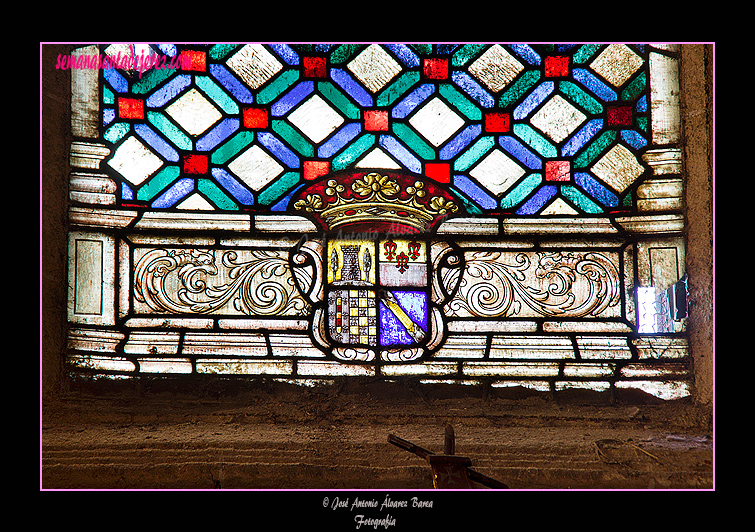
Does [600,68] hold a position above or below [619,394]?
above

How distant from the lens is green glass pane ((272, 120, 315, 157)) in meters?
2.82

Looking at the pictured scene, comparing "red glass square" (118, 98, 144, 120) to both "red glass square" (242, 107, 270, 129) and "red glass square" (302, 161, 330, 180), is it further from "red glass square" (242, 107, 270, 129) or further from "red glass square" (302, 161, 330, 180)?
"red glass square" (302, 161, 330, 180)

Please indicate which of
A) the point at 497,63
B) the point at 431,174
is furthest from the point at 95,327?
the point at 497,63

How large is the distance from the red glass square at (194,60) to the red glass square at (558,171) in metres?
1.91

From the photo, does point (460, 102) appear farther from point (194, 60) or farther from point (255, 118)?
point (194, 60)

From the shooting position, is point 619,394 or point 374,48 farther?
point 374,48

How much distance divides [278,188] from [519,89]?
140 cm

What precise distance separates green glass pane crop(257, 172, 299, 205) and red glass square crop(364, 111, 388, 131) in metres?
0.46

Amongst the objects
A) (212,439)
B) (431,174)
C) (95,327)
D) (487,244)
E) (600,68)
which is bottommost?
(212,439)

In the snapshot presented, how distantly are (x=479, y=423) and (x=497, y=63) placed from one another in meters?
1.90

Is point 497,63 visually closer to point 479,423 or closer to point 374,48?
point 374,48

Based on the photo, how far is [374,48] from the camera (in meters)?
2.87

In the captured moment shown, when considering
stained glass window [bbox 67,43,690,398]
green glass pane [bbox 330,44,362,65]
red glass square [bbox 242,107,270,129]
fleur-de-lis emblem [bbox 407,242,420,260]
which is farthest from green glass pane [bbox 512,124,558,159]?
red glass square [bbox 242,107,270,129]

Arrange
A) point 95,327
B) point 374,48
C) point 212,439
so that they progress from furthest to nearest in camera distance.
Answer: point 374,48, point 95,327, point 212,439
